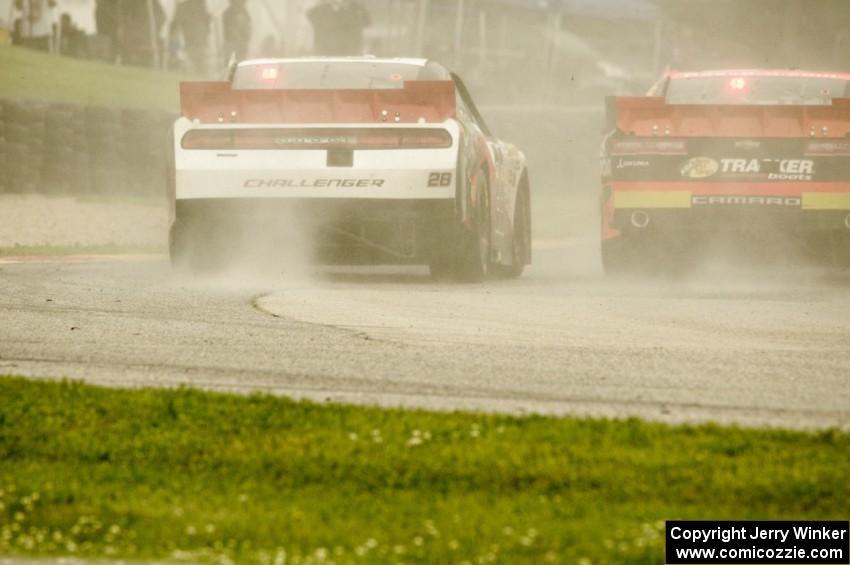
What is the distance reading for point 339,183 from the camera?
11.6 meters

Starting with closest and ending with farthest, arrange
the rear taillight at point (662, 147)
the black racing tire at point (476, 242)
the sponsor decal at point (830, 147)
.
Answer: the black racing tire at point (476, 242)
the sponsor decal at point (830, 147)
the rear taillight at point (662, 147)

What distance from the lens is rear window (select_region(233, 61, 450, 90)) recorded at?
12508mm

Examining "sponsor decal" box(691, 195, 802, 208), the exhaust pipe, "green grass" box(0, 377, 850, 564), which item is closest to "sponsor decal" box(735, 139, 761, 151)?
"sponsor decal" box(691, 195, 802, 208)

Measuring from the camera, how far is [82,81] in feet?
104

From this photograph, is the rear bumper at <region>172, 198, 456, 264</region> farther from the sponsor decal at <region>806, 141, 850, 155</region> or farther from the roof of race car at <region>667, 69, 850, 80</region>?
the roof of race car at <region>667, 69, 850, 80</region>

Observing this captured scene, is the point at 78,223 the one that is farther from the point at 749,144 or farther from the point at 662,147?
the point at 749,144

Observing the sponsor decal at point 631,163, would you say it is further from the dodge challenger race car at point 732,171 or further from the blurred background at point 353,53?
the blurred background at point 353,53

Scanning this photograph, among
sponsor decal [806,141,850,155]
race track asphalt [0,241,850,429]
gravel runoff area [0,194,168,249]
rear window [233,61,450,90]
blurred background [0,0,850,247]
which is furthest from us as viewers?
blurred background [0,0,850,247]

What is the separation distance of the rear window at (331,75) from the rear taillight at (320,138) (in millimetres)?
790

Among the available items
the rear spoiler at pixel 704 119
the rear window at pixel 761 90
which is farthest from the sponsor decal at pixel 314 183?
the rear window at pixel 761 90

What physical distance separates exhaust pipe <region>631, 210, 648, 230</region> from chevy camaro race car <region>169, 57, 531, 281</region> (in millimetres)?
1731

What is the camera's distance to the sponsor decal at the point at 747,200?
13.0 m

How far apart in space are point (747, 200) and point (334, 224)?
3.26 m

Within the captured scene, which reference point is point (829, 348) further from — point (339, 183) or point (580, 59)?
point (580, 59)
